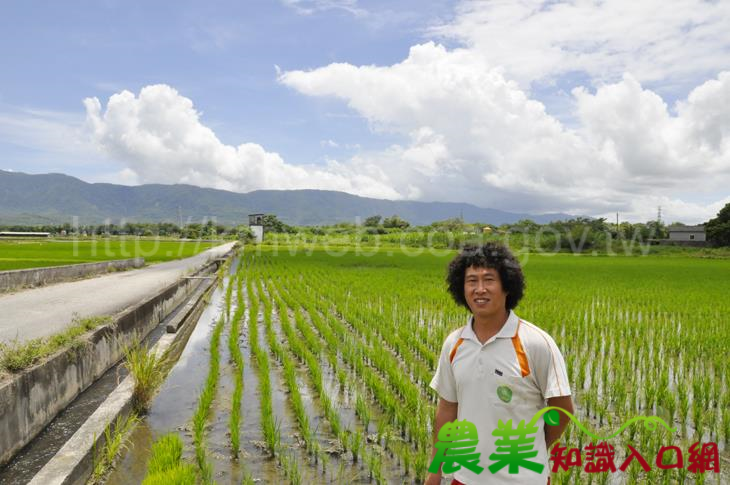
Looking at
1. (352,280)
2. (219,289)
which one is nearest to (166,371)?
(219,289)

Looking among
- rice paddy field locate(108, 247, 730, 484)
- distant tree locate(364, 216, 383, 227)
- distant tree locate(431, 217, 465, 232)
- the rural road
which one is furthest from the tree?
distant tree locate(364, 216, 383, 227)

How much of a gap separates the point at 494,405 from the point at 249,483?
203cm

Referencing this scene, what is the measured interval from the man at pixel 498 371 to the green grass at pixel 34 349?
140 inches

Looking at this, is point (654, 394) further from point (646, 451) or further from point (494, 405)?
point (494, 405)

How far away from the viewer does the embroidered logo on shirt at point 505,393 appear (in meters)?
1.67

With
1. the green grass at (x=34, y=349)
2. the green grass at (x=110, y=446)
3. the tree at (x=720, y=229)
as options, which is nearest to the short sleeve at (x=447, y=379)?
the green grass at (x=110, y=446)

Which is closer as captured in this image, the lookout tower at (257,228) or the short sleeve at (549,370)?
the short sleeve at (549,370)

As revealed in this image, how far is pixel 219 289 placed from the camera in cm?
1503

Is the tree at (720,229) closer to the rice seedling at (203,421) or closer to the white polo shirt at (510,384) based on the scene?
the rice seedling at (203,421)

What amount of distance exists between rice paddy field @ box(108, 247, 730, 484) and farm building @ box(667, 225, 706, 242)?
167 feet

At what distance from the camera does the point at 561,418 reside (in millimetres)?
1731

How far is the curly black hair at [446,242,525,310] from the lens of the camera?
73.4 inches

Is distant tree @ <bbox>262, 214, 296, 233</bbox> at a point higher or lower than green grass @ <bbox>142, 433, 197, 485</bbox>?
higher

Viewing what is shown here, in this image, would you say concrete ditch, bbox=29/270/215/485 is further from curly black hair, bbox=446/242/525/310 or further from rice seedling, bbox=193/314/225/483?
curly black hair, bbox=446/242/525/310
